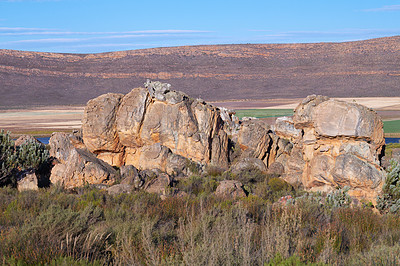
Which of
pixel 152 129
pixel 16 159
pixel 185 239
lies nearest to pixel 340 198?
pixel 185 239

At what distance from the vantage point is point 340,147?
40.2ft

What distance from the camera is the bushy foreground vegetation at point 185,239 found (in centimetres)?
476

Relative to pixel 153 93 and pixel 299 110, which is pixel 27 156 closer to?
pixel 153 93

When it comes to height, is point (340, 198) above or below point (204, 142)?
below

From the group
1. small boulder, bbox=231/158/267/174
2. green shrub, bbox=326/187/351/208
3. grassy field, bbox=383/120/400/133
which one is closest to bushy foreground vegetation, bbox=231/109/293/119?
grassy field, bbox=383/120/400/133

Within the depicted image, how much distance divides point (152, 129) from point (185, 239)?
9829 mm

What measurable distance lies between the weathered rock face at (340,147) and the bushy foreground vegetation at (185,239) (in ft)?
12.3

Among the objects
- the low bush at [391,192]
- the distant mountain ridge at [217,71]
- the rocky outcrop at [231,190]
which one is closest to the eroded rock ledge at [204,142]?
the low bush at [391,192]

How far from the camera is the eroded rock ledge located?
40.0 feet

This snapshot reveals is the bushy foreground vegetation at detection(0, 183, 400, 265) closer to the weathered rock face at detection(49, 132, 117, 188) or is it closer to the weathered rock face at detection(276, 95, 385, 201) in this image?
the weathered rock face at detection(276, 95, 385, 201)

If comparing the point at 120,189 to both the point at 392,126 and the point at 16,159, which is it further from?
the point at 392,126

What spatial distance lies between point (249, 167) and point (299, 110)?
234 cm

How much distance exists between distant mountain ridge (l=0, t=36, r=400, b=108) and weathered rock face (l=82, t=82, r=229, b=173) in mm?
74973

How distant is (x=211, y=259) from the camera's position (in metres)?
4.55
